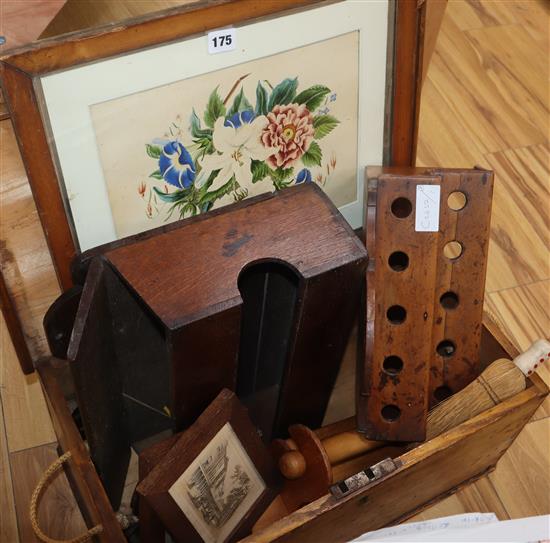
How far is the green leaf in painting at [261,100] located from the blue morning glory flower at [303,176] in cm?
13

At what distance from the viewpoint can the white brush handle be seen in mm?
1244

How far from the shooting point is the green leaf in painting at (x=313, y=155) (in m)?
1.29

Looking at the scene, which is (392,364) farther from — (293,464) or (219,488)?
(219,488)

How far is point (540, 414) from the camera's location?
1530 millimetres

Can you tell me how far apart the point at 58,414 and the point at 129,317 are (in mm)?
170

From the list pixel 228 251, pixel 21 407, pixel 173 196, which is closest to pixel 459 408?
pixel 228 251

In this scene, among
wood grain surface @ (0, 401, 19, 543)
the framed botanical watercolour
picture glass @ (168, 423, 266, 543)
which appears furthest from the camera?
wood grain surface @ (0, 401, 19, 543)

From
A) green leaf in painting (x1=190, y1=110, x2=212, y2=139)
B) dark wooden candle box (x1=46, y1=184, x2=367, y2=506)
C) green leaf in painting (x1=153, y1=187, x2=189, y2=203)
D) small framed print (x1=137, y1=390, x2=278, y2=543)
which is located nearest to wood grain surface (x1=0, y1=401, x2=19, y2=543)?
dark wooden candle box (x1=46, y1=184, x2=367, y2=506)

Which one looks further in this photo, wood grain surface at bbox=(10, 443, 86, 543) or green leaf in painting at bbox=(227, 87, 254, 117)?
wood grain surface at bbox=(10, 443, 86, 543)

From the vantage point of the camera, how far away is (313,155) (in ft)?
4.27

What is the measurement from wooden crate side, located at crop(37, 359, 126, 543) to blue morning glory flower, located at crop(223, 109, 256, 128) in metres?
0.44

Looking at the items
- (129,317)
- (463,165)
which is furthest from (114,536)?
(463,165)

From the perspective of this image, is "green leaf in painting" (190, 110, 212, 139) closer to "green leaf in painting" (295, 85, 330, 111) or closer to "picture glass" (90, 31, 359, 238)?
"picture glass" (90, 31, 359, 238)

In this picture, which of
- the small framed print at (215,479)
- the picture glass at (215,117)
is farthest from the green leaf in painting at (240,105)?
the small framed print at (215,479)
